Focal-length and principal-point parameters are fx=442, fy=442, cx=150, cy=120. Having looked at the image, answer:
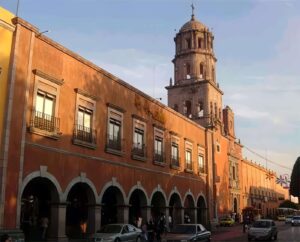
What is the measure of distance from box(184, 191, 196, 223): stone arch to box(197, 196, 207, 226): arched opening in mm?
2538

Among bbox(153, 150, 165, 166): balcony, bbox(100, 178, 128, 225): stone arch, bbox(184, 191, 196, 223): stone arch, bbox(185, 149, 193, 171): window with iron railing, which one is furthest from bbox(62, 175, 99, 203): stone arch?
bbox(185, 149, 193, 171): window with iron railing

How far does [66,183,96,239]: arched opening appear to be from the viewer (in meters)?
26.5

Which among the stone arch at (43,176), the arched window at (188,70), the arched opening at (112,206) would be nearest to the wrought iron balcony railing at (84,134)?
the stone arch at (43,176)

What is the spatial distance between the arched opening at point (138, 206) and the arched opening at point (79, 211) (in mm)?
4178

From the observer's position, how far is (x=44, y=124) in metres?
23.1

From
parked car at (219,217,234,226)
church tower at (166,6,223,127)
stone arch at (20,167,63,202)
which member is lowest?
parked car at (219,217,234,226)

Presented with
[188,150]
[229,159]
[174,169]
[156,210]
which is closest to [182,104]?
[229,159]

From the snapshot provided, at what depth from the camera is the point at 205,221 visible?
43625mm

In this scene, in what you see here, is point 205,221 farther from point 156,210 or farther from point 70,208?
point 70,208

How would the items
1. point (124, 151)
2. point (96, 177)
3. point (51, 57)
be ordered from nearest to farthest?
point (51, 57)
point (96, 177)
point (124, 151)

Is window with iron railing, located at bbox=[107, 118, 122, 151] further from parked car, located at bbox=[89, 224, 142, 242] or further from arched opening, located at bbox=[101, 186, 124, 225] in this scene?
parked car, located at bbox=[89, 224, 142, 242]

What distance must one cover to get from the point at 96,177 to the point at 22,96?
7.74m

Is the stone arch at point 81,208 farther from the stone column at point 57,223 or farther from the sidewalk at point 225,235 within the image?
the sidewalk at point 225,235

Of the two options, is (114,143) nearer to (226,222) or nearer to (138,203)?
(138,203)
